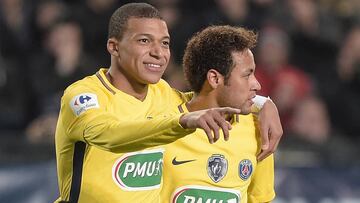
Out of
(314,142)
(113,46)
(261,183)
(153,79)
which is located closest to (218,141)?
(261,183)

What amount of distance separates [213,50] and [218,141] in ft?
1.58

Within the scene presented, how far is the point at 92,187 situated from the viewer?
16.6ft

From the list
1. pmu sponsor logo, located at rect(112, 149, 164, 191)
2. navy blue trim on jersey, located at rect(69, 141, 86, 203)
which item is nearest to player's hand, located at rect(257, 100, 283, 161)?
pmu sponsor logo, located at rect(112, 149, 164, 191)

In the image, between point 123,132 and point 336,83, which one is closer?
point 123,132

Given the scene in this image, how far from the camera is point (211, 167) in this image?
5.33m

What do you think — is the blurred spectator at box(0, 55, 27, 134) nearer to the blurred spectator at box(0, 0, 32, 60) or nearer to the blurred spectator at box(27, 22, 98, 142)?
the blurred spectator at box(27, 22, 98, 142)

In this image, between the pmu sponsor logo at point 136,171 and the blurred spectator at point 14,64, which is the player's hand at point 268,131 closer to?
the pmu sponsor logo at point 136,171

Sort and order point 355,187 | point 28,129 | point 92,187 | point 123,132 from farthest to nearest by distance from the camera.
→ point 28,129 < point 355,187 < point 92,187 < point 123,132

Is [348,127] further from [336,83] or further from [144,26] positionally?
[144,26]

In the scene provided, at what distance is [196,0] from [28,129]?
7.39ft

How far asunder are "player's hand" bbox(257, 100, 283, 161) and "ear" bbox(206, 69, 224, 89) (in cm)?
33

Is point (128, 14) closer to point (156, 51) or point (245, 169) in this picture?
point (156, 51)

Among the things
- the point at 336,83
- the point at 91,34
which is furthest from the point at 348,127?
the point at 91,34

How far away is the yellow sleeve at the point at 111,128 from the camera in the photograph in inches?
172
